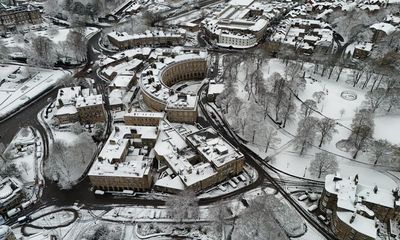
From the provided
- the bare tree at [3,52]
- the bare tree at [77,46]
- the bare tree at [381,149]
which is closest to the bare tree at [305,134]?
the bare tree at [381,149]

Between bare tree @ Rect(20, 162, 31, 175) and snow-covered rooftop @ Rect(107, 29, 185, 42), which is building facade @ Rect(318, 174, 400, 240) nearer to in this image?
bare tree @ Rect(20, 162, 31, 175)

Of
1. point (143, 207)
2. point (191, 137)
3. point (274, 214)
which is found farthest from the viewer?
point (191, 137)

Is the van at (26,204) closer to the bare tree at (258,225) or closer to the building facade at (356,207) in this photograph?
the bare tree at (258,225)

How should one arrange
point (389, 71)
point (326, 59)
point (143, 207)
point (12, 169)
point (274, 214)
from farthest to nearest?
point (326, 59) → point (389, 71) → point (12, 169) → point (143, 207) → point (274, 214)

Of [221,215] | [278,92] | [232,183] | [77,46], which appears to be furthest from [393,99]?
[77,46]

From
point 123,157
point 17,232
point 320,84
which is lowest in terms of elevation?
point 17,232

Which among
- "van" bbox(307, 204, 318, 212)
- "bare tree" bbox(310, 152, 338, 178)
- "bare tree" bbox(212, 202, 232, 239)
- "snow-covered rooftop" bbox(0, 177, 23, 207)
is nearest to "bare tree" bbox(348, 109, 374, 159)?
"bare tree" bbox(310, 152, 338, 178)

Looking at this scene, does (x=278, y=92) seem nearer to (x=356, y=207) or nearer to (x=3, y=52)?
(x=356, y=207)

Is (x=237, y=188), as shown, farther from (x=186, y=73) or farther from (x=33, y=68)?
(x=33, y=68)

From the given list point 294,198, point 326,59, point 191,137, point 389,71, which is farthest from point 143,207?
point 389,71
